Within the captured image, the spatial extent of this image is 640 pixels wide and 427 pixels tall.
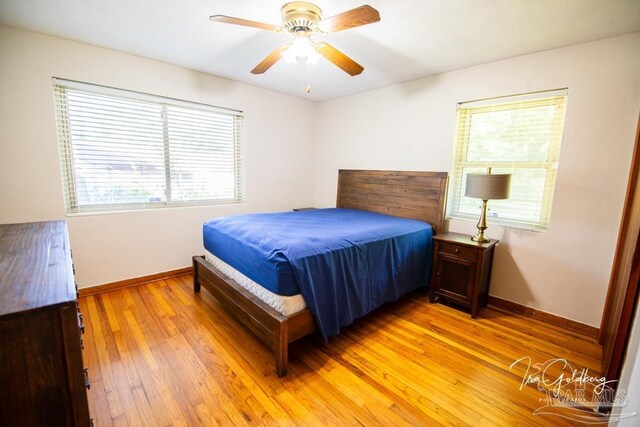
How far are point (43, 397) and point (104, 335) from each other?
5.05 feet

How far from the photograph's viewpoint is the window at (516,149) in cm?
243

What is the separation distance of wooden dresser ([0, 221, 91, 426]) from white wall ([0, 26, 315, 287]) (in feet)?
6.84

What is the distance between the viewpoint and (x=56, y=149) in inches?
97.2

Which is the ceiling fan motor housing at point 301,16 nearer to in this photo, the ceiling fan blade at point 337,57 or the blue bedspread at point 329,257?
the ceiling fan blade at point 337,57

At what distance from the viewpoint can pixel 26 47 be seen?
228 cm

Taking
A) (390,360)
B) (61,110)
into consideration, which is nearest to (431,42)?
(390,360)

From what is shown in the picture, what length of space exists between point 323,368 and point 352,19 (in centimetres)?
217

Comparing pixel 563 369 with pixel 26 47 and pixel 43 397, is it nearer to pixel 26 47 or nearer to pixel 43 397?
pixel 43 397

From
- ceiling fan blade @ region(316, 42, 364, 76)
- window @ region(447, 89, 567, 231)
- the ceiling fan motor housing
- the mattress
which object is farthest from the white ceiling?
the mattress

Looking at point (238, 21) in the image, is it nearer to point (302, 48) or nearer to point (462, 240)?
point (302, 48)

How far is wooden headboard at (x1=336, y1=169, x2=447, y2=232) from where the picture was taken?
305 cm

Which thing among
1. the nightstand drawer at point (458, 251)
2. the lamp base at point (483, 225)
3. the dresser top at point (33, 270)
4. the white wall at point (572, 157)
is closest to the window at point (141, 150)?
the dresser top at point (33, 270)

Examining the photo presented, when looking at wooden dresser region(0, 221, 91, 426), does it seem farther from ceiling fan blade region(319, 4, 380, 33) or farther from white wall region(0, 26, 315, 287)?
white wall region(0, 26, 315, 287)

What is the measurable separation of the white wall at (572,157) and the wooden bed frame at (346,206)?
0.27m
